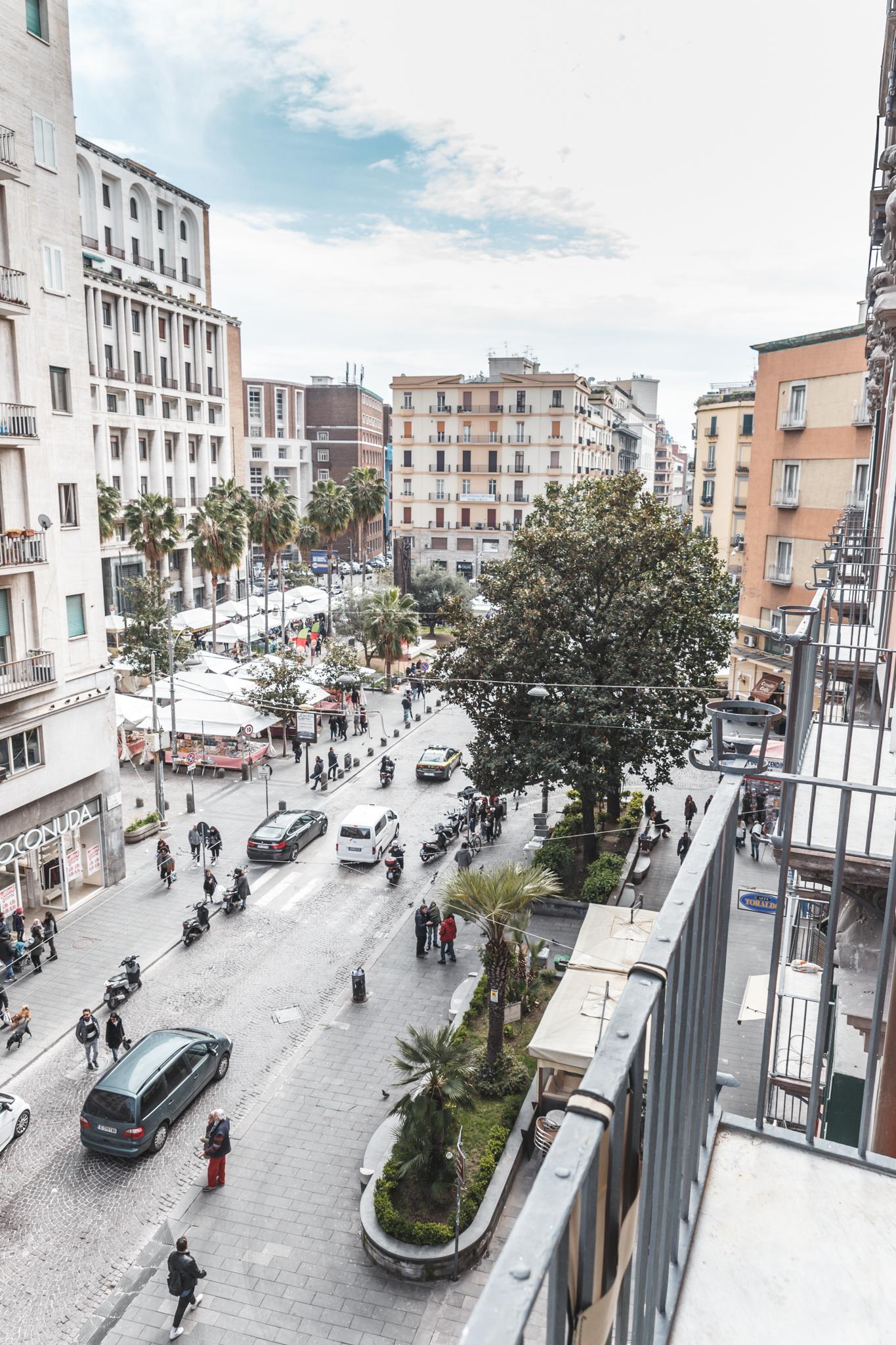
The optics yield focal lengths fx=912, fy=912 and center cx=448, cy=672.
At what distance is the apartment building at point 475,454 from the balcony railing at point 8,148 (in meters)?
49.5

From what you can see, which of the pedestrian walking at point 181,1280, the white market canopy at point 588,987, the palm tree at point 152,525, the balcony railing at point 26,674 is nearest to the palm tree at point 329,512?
the palm tree at point 152,525

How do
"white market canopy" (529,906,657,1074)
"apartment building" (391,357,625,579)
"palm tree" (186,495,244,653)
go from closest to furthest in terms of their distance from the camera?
"white market canopy" (529,906,657,1074) < "palm tree" (186,495,244,653) < "apartment building" (391,357,625,579)

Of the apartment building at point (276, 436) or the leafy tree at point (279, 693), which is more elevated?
the apartment building at point (276, 436)

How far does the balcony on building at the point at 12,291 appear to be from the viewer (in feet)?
63.6

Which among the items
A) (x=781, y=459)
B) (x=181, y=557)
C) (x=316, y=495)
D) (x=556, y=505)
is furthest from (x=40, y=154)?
(x=181, y=557)

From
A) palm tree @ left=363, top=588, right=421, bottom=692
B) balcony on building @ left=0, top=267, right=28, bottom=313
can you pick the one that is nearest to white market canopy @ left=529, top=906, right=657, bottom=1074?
balcony on building @ left=0, top=267, right=28, bottom=313

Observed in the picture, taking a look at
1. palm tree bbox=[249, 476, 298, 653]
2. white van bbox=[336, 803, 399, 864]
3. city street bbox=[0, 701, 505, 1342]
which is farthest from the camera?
palm tree bbox=[249, 476, 298, 653]

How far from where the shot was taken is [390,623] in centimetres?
4612

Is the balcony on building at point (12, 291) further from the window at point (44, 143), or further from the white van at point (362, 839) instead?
the white van at point (362, 839)

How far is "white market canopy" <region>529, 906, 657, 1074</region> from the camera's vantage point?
13766 millimetres

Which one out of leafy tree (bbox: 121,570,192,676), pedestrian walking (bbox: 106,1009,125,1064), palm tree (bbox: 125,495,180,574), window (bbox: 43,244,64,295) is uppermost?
window (bbox: 43,244,64,295)

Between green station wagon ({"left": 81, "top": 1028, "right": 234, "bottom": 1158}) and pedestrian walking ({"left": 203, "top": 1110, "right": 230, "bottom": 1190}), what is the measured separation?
1.23 metres

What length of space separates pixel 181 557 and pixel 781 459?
132 ft

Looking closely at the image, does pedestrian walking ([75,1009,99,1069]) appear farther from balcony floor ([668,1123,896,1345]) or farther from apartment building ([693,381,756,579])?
apartment building ([693,381,756,579])
